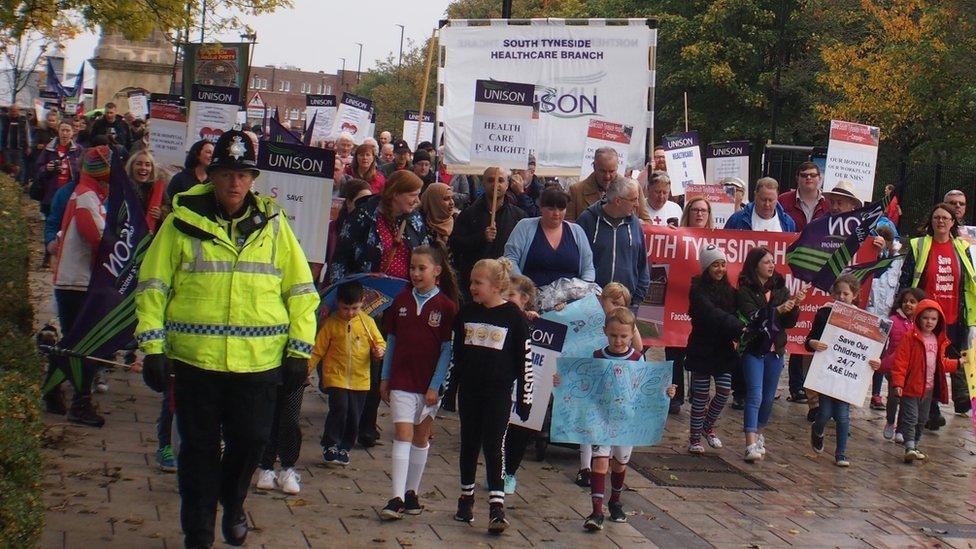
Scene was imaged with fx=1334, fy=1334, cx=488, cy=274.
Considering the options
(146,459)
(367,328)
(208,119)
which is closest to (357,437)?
(367,328)

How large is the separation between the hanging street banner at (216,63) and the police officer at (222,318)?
33.7 feet

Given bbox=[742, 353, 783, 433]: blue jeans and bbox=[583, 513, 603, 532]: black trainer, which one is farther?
bbox=[742, 353, 783, 433]: blue jeans

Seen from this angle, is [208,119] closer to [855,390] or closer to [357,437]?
[357,437]

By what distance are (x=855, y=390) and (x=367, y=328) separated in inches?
159

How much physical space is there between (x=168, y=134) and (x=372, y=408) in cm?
507

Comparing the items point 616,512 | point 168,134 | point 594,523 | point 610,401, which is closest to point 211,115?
point 168,134

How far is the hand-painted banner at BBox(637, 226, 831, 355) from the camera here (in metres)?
11.8

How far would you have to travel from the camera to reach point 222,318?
20.1 ft

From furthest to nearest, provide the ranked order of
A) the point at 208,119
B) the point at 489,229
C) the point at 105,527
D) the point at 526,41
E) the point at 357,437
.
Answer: the point at 526,41
the point at 208,119
the point at 489,229
the point at 357,437
the point at 105,527

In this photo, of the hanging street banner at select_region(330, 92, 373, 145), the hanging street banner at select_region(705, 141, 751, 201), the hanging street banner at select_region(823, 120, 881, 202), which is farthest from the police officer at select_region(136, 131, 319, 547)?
the hanging street banner at select_region(330, 92, 373, 145)

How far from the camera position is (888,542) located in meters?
8.25

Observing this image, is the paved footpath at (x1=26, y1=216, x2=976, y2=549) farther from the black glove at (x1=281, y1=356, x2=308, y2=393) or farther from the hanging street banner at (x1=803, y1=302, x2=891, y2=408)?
the black glove at (x1=281, y1=356, x2=308, y2=393)

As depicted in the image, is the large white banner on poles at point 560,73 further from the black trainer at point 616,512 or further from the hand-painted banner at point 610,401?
the black trainer at point 616,512

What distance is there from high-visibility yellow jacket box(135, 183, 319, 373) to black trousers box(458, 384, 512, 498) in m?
1.62
